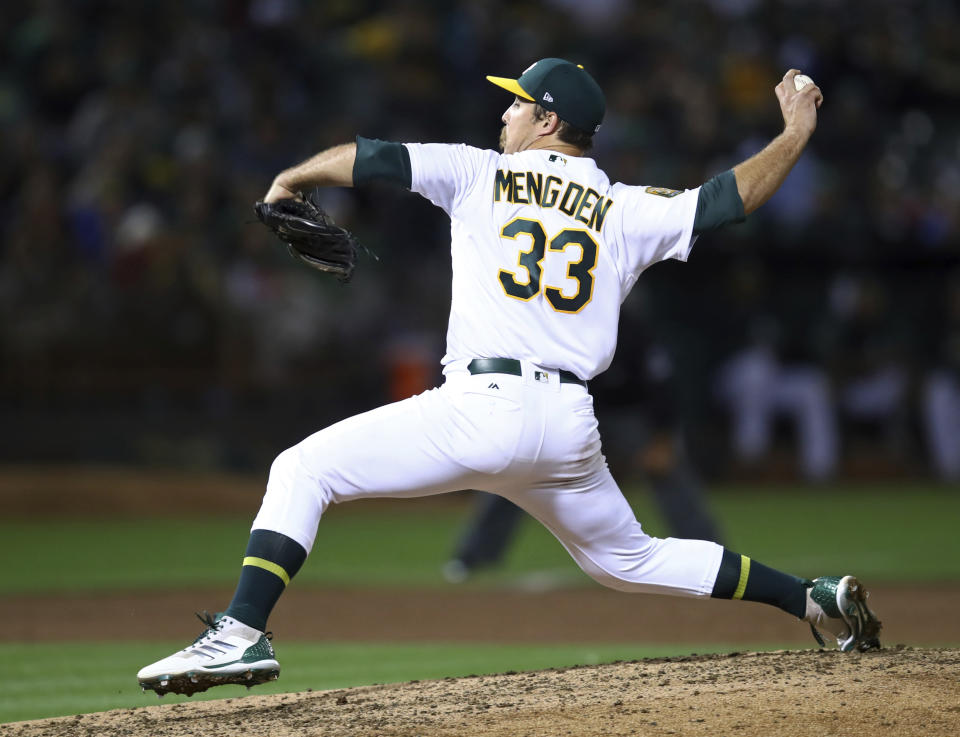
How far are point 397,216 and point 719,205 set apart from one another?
32.4 feet

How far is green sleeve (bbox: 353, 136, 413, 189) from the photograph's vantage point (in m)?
4.11

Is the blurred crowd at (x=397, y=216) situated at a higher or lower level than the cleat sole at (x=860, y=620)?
higher

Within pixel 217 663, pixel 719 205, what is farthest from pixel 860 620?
pixel 217 663

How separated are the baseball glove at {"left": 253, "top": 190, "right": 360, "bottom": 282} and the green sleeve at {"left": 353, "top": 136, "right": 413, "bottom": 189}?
26 centimetres

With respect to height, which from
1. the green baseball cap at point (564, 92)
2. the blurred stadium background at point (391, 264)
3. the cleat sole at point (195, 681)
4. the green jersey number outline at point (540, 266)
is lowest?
the cleat sole at point (195, 681)

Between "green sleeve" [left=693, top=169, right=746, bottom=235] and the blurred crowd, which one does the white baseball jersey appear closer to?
"green sleeve" [left=693, top=169, right=746, bottom=235]

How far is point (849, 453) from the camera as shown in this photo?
1595 centimetres

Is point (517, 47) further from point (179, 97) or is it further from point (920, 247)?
point (920, 247)

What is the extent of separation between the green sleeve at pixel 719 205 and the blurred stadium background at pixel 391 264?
6.44 m

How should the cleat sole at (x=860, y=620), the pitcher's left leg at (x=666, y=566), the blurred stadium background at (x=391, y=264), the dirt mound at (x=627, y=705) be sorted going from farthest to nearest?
1. the blurred stadium background at (x=391, y=264)
2. the cleat sole at (x=860, y=620)
3. the pitcher's left leg at (x=666, y=566)
4. the dirt mound at (x=627, y=705)

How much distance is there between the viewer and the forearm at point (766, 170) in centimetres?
419

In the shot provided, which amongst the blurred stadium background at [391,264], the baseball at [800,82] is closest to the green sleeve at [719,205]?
the baseball at [800,82]

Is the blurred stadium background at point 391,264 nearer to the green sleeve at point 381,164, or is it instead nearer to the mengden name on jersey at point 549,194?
the mengden name on jersey at point 549,194

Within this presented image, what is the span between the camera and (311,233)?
432 centimetres
